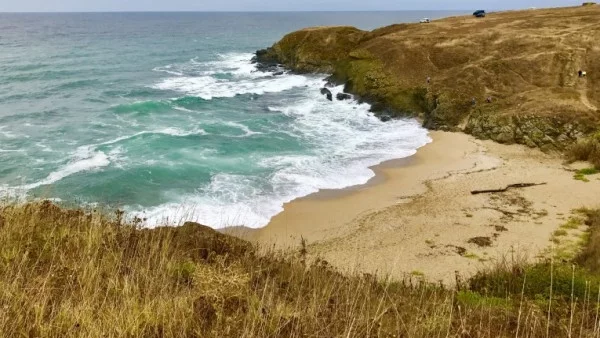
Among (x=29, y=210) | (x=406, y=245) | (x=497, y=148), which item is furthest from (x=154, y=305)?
(x=497, y=148)

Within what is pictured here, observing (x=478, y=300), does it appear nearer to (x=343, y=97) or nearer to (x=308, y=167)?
(x=308, y=167)

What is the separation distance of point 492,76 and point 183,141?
96.9 ft

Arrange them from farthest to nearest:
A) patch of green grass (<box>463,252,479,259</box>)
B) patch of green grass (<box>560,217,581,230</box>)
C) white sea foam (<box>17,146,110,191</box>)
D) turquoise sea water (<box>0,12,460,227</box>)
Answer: white sea foam (<box>17,146,110,191</box>) → turquoise sea water (<box>0,12,460,227</box>) → patch of green grass (<box>560,217,581,230</box>) → patch of green grass (<box>463,252,479,259</box>)

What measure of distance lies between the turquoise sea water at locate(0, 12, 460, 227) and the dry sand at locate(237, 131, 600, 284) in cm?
210

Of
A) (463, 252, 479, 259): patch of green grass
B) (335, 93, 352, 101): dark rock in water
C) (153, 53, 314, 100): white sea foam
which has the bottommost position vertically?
(463, 252, 479, 259): patch of green grass

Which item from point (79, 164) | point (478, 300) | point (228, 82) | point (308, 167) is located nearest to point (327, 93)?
point (228, 82)

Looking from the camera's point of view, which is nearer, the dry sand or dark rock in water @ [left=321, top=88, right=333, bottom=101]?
the dry sand

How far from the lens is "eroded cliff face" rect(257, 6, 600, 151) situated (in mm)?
34000

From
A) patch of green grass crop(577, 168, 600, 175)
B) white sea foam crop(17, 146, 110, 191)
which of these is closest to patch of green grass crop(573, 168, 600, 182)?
patch of green grass crop(577, 168, 600, 175)

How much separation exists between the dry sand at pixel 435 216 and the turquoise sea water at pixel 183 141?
210 cm

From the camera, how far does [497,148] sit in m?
32.3

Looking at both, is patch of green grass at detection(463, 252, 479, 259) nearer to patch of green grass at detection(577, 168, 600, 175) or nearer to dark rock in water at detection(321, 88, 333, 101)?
patch of green grass at detection(577, 168, 600, 175)

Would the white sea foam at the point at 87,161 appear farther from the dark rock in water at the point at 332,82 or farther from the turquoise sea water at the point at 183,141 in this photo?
the dark rock in water at the point at 332,82

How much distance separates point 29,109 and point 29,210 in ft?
127
